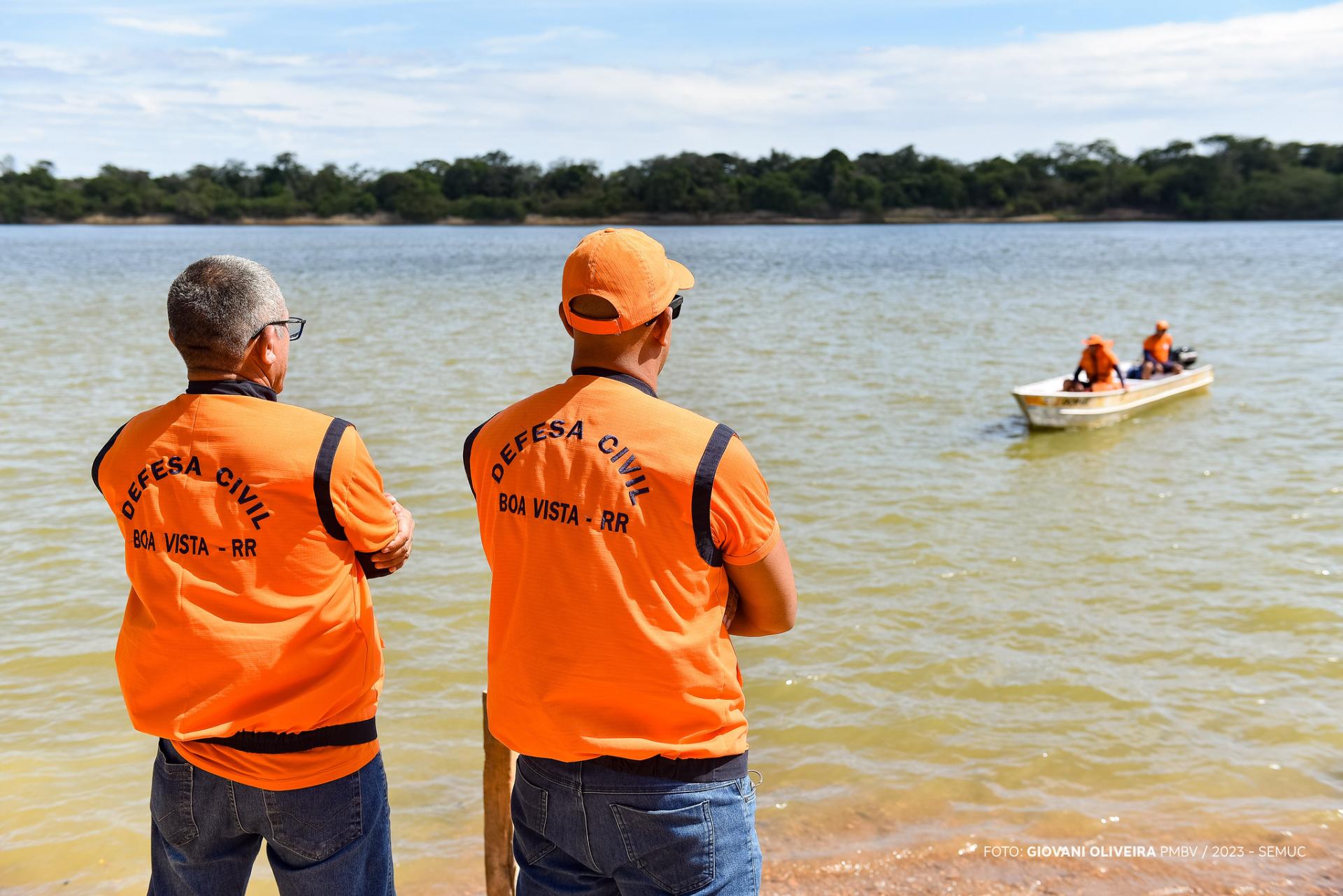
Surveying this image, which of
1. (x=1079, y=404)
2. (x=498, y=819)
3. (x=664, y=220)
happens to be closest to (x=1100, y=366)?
(x=1079, y=404)

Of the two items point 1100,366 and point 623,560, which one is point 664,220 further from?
point 623,560

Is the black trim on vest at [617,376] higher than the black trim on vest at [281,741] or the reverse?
higher

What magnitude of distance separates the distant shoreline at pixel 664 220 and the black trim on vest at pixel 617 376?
14105 centimetres

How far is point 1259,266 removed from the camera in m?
56.4

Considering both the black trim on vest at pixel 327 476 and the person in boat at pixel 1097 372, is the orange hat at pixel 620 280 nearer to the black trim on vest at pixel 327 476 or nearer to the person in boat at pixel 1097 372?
the black trim on vest at pixel 327 476

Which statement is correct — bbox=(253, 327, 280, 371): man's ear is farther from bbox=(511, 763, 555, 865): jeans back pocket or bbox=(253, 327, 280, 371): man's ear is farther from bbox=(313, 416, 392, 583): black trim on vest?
bbox=(511, 763, 555, 865): jeans back pocket

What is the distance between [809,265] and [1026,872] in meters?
58.5

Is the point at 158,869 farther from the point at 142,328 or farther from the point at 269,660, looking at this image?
the point at 142,328

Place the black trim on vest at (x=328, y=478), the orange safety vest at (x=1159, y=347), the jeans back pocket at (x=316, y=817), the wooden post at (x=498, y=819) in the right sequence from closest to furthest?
the black trim on vest at (x=328, y=478) < the jeans back pocket at (x=316, y=817) < the wooden post at (x=498, y=819) < the orange safety vest at (x=1159, y=347)

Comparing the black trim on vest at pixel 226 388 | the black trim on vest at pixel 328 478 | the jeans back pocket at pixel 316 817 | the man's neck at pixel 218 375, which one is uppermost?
the man's neck at pixel 218 375

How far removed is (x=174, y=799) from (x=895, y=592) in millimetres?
7487

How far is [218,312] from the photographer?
2703 mm

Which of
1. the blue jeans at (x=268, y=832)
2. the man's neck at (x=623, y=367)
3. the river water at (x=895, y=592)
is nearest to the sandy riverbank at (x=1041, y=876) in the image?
the river water at (x=895, y=592)

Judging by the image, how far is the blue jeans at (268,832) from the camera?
2.77 metres
